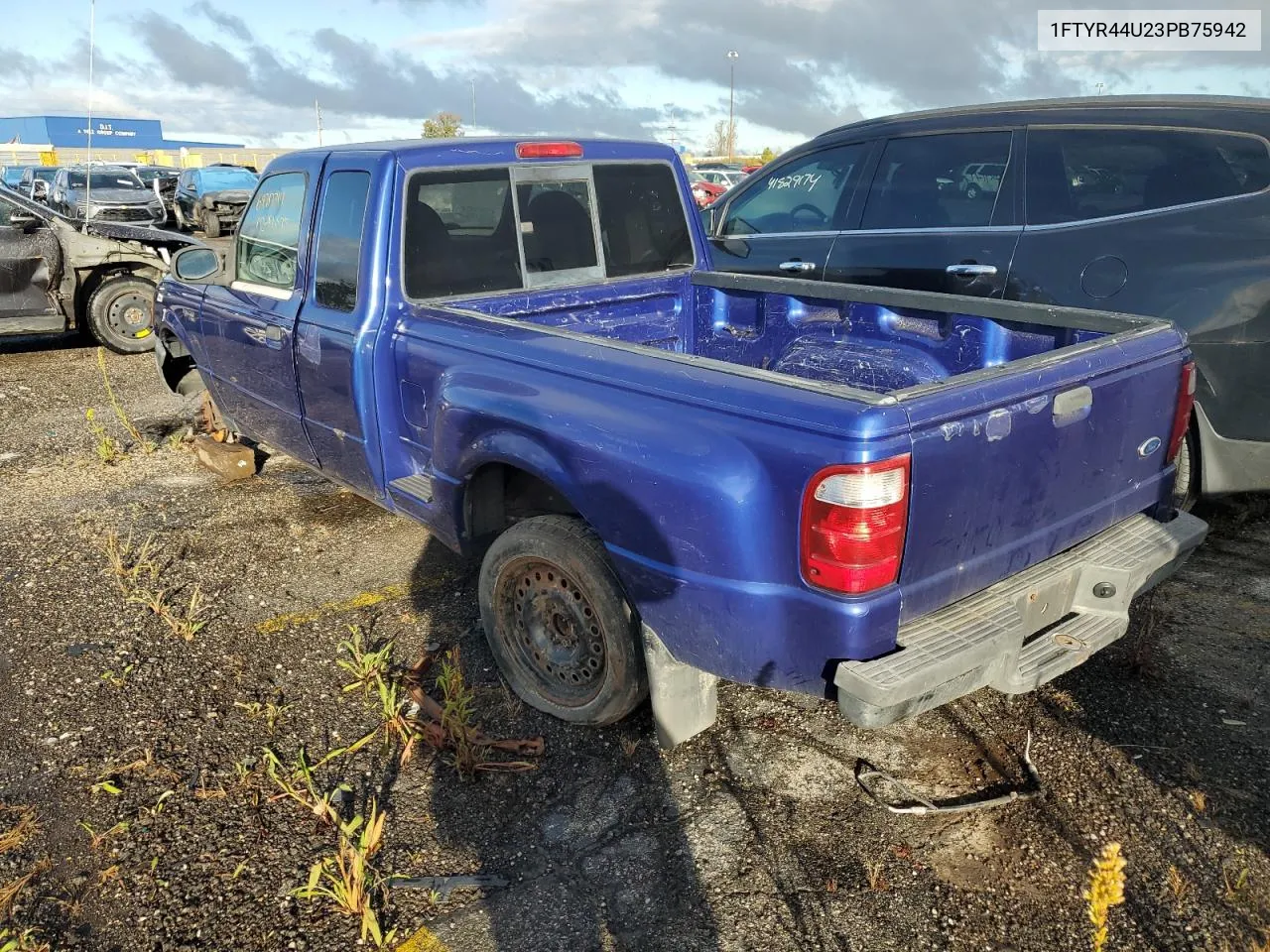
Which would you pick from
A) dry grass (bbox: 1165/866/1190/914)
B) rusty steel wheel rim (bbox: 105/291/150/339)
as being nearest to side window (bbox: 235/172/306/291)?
dry grass (bbox: 1165/866/1190/914)

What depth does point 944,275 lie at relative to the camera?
5039mm

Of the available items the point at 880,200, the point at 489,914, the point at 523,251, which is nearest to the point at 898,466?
the point at 489,914

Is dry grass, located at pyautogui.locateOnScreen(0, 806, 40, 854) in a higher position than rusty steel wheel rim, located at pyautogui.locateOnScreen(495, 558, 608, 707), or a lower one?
lower

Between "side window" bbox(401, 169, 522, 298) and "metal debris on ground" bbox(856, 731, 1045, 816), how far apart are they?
96.0 inches

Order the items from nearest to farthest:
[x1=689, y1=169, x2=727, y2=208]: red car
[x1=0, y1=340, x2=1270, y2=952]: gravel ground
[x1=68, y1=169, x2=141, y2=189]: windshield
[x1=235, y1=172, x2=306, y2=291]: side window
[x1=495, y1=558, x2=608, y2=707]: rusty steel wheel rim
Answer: [x1=0, y1=340, x2=1270, y2=952]: gravel ground → [x1=495, y1=558, x2=608, y2=707]: rusty steel wheel rim → [x1=235, y1=172, x2=306, y2=291]: side window → [x1=68, y1=169, x2=141, y2=189]: windshield → [x1=689, y1=169, x2=727, y2=208]: red car

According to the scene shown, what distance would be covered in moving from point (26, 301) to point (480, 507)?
Answer: 817cm

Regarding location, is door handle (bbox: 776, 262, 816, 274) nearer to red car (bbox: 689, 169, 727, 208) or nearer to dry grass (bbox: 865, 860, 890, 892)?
dry grass (bbox: 865, 860, 890, 892)

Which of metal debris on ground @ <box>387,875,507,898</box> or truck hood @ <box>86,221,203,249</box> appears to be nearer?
metal debris on ground @ <box>387,875,507,898</box>

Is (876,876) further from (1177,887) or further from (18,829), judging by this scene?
(18,829)

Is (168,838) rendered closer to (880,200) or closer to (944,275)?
(944,275)

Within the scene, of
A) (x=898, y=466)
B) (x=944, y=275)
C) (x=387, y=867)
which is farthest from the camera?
(x=944, y=275)

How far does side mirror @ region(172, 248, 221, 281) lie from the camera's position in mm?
4785

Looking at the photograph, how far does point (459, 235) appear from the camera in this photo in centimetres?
390

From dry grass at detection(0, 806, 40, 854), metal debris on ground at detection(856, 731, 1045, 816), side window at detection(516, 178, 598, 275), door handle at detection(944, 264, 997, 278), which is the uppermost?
side window at detection(516, 178, 598, 275)
